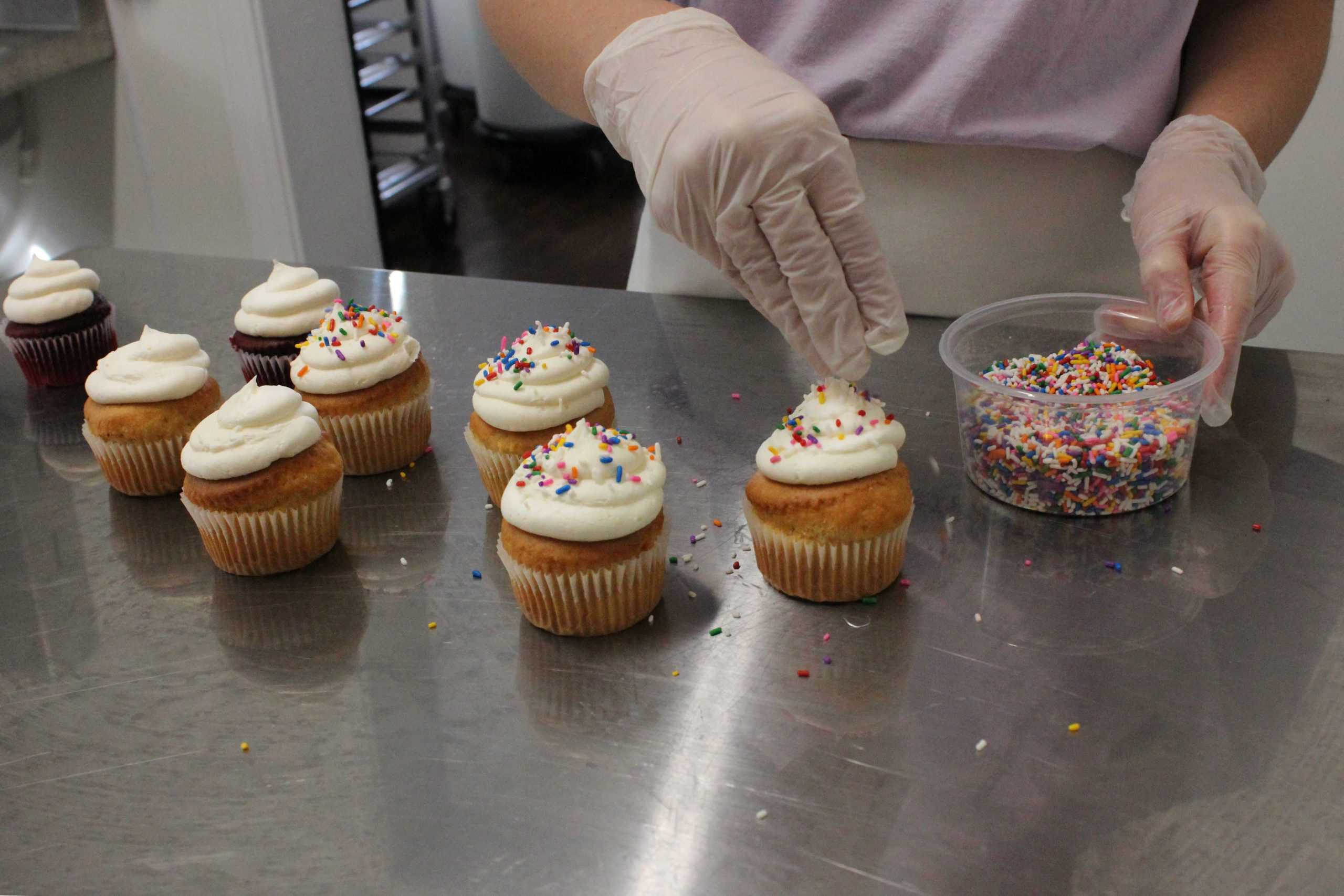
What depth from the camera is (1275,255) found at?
1.85m

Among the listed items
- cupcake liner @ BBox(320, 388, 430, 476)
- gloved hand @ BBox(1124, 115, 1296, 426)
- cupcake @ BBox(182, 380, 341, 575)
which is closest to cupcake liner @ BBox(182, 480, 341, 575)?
cupcake @ BBox(182, 380, 341, 575)

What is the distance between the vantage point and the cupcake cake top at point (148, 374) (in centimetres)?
196

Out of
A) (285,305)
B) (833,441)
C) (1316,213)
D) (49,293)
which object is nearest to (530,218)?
(1316,213)

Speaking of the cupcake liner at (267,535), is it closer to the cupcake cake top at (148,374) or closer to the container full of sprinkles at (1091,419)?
the cupcake cake top at (148,374)

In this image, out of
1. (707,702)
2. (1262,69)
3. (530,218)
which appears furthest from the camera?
(530,218)

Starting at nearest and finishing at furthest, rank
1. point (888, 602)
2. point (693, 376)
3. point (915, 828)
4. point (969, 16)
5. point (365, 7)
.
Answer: point (915, 828)
point (888, 602)
point (969, 16)
point (693, 376)
point (365, 7)

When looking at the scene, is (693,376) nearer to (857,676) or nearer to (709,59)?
(709,59)

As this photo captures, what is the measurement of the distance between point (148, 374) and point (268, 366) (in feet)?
0.85

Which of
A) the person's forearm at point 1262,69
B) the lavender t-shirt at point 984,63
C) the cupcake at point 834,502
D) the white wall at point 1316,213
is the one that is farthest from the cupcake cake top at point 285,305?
the white wall at point 1316,213

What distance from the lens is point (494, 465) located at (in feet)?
6.10

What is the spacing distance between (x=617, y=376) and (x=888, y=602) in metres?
0.82

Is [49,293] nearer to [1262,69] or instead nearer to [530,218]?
[1262,69]

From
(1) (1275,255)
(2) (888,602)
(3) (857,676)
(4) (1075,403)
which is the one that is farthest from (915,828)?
(1) (1275,255)

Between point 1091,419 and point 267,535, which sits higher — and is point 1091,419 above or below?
above
